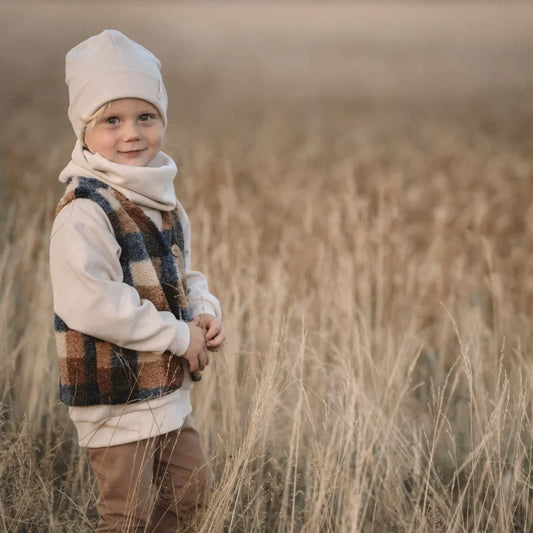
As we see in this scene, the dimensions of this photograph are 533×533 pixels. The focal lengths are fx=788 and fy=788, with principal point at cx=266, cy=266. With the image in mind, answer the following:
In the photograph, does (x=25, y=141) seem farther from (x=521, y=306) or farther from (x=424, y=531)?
(x=424, y=531)

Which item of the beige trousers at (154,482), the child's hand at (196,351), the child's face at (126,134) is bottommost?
the beige trousers at (154,482)

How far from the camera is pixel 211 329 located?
191 cm

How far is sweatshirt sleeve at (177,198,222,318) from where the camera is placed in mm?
1997

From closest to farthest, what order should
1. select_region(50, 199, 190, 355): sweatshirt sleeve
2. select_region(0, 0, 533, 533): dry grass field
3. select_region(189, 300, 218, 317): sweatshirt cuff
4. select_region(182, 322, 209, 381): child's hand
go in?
select_region(50, 199, 190, 355): sweatshirt sleeve → select_region(182, 322, 209, 381): child's hand → select_region(189, 300, 218, 317): sweatshirt cuff → select_region(0, 0, 533, 533): dry grass field

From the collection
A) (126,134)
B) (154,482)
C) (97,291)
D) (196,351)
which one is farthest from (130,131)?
(154,482)

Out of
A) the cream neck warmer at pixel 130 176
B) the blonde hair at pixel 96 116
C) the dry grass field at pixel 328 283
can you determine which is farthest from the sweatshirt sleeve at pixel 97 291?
the dry grass field at pixel 328 283

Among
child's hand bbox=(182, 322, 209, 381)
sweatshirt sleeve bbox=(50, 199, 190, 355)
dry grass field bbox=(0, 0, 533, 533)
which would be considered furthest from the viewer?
dry grass field bbox=(0, 0, 533, 533)

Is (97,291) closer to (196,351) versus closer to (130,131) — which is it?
(196,351)

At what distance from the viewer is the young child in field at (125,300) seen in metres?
1.70

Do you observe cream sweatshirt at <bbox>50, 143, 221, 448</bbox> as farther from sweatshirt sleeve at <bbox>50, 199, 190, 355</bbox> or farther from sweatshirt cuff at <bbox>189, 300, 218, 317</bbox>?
sweatshirt cuff at <bbox>189, 300, 218, 317</bbox>

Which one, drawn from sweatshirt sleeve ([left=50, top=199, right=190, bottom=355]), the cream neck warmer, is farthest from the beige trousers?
the cream neck warmer

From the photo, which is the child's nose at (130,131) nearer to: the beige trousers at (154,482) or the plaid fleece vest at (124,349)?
the plaid fleece vest at (124,349)

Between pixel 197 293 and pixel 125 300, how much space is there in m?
0.36

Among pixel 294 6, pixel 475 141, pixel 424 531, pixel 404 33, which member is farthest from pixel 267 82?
pixel 294 6
